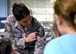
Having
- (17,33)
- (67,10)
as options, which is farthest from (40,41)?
(67,10)

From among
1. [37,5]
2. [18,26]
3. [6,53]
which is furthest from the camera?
[37,5]

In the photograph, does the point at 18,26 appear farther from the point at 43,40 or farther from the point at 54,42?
the point at 54,42

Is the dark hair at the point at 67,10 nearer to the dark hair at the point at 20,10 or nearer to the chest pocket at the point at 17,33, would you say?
the dark hair at the point at 20,10

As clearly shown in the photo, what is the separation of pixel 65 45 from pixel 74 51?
0.04m

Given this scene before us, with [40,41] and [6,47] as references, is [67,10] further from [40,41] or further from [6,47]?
[40,41]

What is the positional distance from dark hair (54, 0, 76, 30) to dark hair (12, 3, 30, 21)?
4.76 feet

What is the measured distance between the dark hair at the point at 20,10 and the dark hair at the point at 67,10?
145 cm

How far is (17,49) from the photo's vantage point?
249 cm

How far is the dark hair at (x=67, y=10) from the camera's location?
31.8 inches

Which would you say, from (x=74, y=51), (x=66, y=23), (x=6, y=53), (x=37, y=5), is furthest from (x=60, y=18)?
(x=37, y=5)

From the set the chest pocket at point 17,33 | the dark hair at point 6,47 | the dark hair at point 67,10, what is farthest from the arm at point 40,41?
the dark hair at point 67,10

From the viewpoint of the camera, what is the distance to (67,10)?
2.67 feet

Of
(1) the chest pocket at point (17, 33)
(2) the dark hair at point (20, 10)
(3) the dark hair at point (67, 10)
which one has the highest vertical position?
(3) the dark hair at point (67, 10)

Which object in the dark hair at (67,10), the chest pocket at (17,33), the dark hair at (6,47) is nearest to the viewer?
the dark hair at (67,10)
